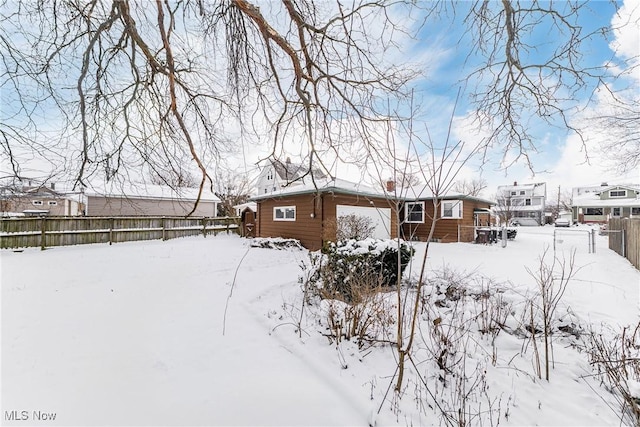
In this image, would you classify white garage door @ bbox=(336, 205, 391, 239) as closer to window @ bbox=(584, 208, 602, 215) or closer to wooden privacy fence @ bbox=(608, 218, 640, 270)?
wooden privacy fence @ bbox=(608, 218, 640, 270)

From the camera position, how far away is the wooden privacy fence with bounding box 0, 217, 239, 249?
9.45 m

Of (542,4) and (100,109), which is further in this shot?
(100,109)

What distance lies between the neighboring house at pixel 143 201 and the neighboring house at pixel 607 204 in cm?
3800

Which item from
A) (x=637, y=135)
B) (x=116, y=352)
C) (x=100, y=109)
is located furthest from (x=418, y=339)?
(x=637, y=135)

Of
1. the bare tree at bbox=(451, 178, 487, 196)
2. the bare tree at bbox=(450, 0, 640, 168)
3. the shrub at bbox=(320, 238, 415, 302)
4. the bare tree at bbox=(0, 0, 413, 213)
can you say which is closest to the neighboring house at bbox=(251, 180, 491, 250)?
the bare tree at bbox=(451, 178, 487, 196)

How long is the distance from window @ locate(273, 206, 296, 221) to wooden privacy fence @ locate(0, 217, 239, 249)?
7.03ft

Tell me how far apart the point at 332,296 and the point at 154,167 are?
122 inches

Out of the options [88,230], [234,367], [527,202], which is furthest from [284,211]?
[527,202]

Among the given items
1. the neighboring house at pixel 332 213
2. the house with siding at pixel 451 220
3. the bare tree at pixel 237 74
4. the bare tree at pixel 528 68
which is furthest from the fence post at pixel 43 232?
the house with siding at pixel 451 220

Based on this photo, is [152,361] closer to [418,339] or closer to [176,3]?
[418,339]

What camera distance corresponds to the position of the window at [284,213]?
Result: 481 inches

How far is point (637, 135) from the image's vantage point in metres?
6.52

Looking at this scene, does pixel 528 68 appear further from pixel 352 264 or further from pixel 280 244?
pixel 280 244

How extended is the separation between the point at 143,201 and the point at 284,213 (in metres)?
10.8
